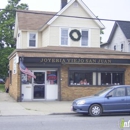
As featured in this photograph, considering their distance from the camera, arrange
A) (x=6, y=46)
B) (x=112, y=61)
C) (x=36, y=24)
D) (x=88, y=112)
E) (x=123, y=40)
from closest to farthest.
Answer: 1. (x=88, y=112)
2. (x=112, y=61)
3. (x=36, y=24)
4. (x=123, y=40)
5. (x=6, y=46)

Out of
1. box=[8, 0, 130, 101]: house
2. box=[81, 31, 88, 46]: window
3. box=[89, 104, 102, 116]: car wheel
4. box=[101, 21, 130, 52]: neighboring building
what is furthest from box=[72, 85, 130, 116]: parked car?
box=[101, 21, 130, 52]: neighboring building

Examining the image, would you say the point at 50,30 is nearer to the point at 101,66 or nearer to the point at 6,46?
the point at 101,66

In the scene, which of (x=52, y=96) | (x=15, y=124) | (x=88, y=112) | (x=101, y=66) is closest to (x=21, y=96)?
(x=52, y=96)

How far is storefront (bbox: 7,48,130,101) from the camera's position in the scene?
22688mm

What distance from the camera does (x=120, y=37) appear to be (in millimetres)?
37594

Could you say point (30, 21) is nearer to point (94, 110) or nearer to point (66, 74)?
point (66, 74)

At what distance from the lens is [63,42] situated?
27.8 metres

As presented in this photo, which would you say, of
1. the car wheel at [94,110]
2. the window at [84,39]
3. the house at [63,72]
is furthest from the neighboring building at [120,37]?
the car wheel at [94,110]

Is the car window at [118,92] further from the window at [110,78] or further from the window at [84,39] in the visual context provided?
the window at [84,39]

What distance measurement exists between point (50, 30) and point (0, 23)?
1735cm

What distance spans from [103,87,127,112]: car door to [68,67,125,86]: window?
24.8 feet

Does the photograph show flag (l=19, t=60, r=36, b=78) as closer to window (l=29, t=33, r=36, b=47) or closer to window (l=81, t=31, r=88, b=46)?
window (l=81, t=31, r=88, b=46)

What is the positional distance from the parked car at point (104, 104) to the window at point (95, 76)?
750 centimetres

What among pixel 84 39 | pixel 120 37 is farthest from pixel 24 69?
pixel 120 37
